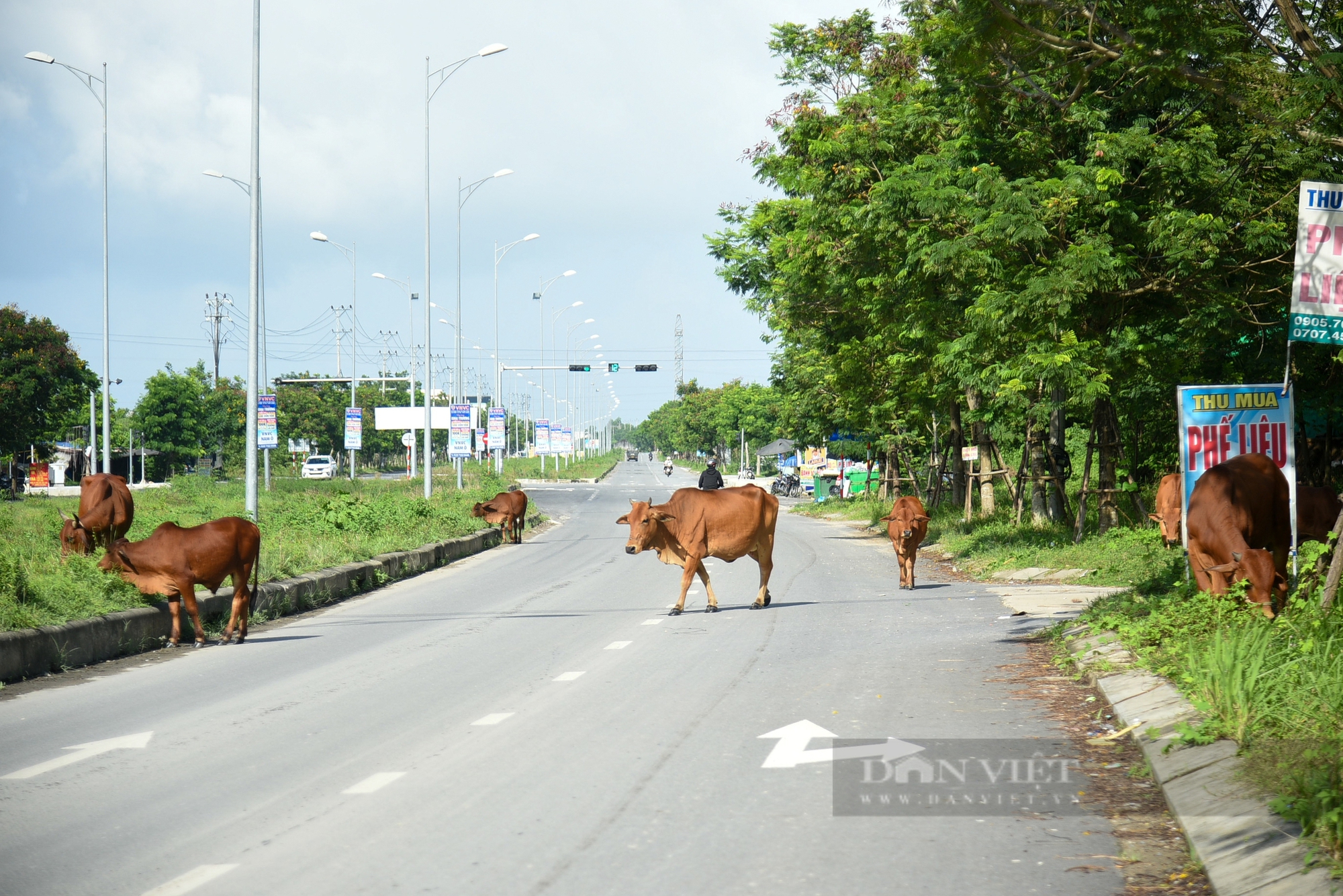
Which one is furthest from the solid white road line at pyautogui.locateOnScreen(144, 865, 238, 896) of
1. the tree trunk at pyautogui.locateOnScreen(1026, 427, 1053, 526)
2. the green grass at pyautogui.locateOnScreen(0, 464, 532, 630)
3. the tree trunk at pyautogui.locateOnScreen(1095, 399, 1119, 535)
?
the tree trunk at pyautogui.locateOnScreen(1026, 427, 1053, 526)

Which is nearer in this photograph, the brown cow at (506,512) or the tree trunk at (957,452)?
the brown cow at (506,512)

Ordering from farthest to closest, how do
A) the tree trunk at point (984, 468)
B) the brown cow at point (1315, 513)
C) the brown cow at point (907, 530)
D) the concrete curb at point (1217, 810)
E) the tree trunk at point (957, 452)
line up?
the tree trunk at point (957, 452) → the tree trunk at point (984, 468) → the brown cow at point (907, 530) → the brown cow at point (1315, 513) → the concrete curb at point (1217, 810)

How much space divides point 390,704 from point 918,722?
3980 millimetres

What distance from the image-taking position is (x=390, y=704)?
376 inches

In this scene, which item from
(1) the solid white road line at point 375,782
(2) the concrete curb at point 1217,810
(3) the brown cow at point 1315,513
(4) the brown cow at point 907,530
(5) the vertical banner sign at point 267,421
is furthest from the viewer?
(5) the vertical banner sign at point 267,421

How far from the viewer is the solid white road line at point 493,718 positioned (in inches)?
344

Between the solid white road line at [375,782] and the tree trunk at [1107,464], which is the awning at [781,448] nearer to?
the tree trunk at [1107,464]

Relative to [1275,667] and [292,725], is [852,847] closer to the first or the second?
[1275,667]

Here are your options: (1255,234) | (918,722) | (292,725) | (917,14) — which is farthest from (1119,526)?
(292,725)

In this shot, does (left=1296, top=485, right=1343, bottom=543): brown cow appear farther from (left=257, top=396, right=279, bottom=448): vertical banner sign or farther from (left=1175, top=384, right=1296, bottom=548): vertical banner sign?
(left=257, top=396, right=279, bottom=448): vertical banner sign

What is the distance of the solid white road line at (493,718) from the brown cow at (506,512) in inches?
918

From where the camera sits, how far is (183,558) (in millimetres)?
12883

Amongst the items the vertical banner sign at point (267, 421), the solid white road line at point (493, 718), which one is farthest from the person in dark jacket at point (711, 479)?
the solid white road line at point (493, 718)

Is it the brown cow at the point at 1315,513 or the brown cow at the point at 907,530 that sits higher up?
the brown cow at the point at 1315,513
